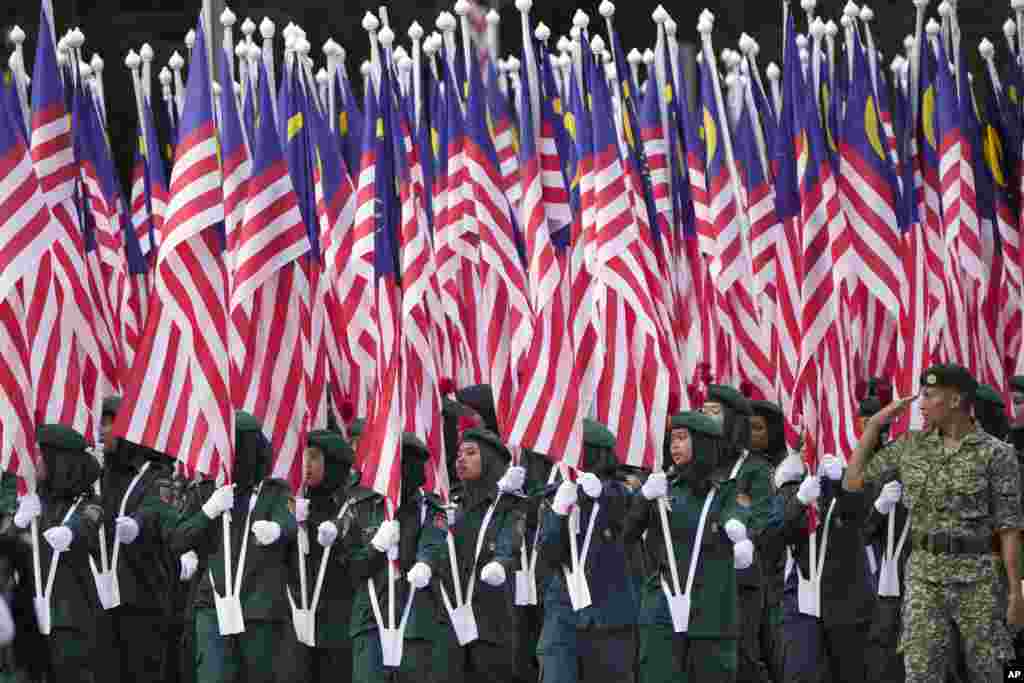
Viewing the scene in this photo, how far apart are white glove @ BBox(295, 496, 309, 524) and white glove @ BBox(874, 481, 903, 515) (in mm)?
3459

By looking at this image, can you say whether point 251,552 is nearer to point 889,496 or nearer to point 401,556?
point 401,556

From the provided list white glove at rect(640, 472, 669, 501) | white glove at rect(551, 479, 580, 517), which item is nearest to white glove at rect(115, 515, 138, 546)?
white glove at rect(551, 479, 580, 517)

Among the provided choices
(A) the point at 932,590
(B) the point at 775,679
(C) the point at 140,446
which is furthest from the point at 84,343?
(A) the point at 932,590

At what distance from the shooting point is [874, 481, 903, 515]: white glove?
15539 millimetres

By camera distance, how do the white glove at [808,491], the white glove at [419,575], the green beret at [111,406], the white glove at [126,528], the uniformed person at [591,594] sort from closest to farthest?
the white glove at [419,575] < the uniformed person at [591,594] < the white glove at [808,491] < the white glove at [126,528] < the green beret at [111,406]

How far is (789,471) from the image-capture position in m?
16.0

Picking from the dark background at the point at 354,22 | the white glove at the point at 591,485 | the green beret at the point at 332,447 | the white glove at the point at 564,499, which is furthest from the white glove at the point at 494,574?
the dark background at the point at 354,22

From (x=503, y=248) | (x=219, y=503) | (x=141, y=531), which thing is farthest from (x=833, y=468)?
Result: (x=141, y=531)

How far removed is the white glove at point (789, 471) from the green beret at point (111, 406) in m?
4.53

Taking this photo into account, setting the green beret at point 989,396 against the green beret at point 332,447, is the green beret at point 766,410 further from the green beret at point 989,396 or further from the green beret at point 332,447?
the green beret at point 332,447

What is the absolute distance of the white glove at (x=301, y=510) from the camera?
15.5 meters

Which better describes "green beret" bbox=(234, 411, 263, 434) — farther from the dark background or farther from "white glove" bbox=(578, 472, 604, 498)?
the dark background

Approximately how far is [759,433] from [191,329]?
3.72 metres

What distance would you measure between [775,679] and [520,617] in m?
1.81
